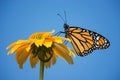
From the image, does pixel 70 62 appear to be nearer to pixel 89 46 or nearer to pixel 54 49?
pixel 54 49

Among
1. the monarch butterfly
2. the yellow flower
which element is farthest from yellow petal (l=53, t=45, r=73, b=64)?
the monarch butterfly

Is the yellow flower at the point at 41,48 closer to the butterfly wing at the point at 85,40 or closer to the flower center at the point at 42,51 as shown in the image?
the flower center at the point at 42,51

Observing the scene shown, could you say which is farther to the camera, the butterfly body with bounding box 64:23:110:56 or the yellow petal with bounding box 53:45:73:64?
the butterfly body with bounding box 64:23:110:56

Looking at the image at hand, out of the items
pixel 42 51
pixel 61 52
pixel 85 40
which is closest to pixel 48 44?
pixel 42 51

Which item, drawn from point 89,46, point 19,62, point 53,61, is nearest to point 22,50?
point 19,62

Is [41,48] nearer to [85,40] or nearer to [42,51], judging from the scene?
[42,51]

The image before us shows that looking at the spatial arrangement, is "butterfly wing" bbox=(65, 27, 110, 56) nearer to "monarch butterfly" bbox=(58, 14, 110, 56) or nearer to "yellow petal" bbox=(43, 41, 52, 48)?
"monarch butterfly" bbox=(58, 14, 110, 56)

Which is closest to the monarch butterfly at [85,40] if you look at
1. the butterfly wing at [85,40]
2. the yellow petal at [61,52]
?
the butterfly wing at [85,40]
